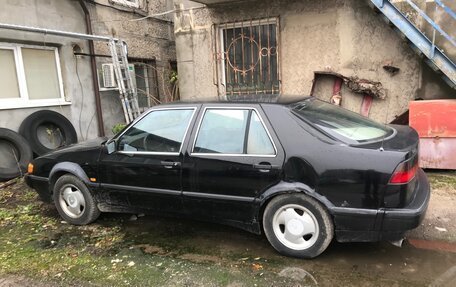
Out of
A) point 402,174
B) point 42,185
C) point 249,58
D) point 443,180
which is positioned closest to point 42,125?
point 42,185

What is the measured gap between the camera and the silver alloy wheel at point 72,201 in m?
4.25

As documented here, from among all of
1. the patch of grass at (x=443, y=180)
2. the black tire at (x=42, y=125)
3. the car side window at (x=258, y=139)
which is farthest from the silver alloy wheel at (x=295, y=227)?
the black tire at (x=42, y=125)

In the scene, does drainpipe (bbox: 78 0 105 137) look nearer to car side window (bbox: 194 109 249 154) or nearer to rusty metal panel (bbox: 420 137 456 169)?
car side window (bbox: 194 109 249 154)

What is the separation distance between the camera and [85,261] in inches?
136

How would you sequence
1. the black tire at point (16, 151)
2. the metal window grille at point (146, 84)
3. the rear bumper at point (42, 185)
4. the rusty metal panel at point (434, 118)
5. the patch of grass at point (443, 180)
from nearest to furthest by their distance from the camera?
the rear bumper at point (42, 185)
the patch of grass at point (443, 180)
the rusty metal panel at point (434, 118)
the black tire at point (16, 151)
the metal window grille at point (146, 84)

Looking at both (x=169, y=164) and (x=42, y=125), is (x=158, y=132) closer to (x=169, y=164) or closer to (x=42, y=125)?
(x=169, y=164)

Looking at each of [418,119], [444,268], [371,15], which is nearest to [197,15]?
[371,15]

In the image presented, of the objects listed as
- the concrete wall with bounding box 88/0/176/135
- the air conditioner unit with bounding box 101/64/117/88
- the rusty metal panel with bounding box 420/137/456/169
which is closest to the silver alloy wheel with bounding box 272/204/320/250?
the rusty metal panel with bounding box 420/137/456/169

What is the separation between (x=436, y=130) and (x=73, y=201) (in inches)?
198

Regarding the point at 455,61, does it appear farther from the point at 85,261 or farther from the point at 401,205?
the point at 85,261

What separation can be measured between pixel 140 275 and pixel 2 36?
5507mm

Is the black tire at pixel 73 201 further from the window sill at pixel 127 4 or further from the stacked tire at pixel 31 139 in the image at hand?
the window sill at pixel 127 4

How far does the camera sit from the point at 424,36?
18.3 ft

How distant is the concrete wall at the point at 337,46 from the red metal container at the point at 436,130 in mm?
1083
